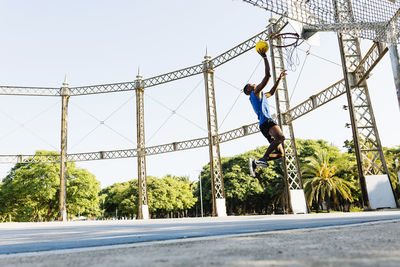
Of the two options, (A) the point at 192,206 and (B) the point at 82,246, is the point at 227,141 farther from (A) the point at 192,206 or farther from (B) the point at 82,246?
(A) the point at 192,206

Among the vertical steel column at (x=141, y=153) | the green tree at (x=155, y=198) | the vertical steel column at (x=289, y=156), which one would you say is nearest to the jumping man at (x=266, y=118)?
the vertical steel column at (x=289, y=156)

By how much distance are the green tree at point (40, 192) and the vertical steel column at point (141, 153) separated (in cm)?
1487

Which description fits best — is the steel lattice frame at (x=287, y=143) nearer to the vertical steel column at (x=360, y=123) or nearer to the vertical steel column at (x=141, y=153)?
the vertical steel column at (x=360, y=123)

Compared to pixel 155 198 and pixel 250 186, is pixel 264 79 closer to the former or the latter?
pixel 250 186

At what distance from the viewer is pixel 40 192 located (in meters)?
33.6

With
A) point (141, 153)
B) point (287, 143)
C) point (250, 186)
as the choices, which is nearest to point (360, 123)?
point (287, 143)

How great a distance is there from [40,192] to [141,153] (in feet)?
53.5

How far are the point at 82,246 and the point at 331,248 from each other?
2.08 meters

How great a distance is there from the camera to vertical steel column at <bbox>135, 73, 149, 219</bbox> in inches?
918

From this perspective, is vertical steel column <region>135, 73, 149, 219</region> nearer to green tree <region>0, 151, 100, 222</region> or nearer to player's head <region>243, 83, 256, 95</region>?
green tree <region>0, 151, 100, 222</region>

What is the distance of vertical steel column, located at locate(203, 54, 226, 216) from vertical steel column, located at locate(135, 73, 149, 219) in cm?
568

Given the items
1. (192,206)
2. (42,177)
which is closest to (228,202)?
(192,206)

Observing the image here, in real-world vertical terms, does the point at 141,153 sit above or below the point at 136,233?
above

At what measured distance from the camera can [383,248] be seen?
6.63 ft
